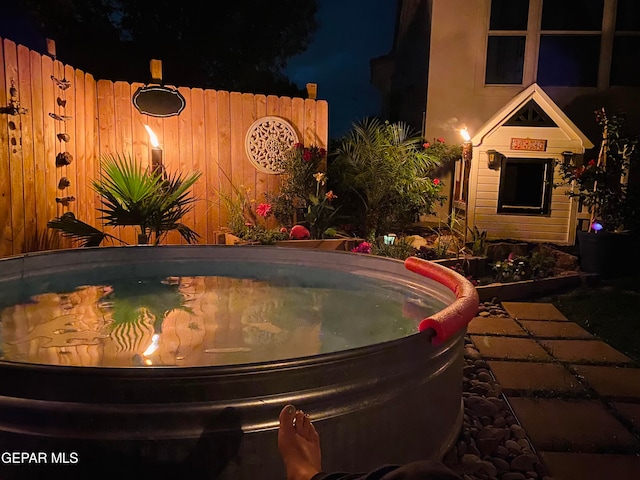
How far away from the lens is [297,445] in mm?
1491

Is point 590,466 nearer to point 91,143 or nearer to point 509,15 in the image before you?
point 91,143

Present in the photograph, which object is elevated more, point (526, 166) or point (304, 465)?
point (526, 166)

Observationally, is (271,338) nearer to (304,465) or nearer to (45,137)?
(304,465)

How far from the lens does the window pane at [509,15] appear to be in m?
8.28

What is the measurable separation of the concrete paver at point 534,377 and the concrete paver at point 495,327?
654 millimetres

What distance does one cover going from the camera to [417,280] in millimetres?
3348

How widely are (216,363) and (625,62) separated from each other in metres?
8.75

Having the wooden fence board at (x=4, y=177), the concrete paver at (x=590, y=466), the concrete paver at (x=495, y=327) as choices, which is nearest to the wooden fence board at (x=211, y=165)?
the wooden fence board at (x=4, y=177)

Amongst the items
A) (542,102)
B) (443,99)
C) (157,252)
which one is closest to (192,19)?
(443,99)

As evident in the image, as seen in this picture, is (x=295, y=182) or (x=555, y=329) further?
(x=295, y=182)

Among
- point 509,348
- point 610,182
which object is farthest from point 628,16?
point 509,348

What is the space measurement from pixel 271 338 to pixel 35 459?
149cm

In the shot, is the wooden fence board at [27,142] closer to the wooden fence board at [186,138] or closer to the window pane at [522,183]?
the wooden fence board at [186,138]

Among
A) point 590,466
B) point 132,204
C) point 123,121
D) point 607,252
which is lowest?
point 590,466
